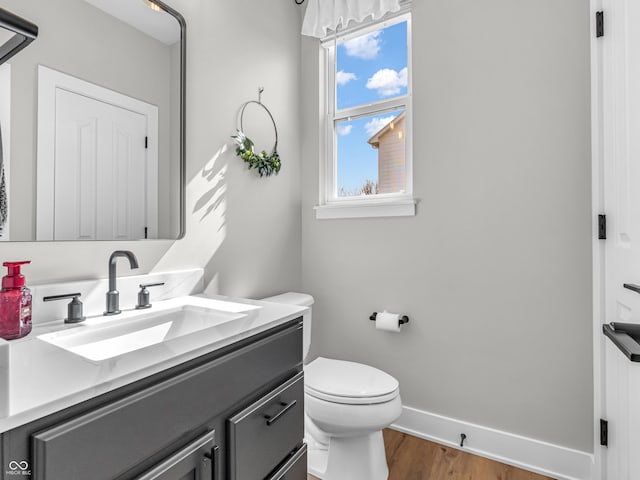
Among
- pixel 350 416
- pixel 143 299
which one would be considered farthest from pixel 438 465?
pixel 143 299

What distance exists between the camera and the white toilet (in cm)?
138

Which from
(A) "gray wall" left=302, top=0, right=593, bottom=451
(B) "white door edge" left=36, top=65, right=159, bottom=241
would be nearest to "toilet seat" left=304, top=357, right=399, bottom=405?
(A) "gray wall" left=302, top=0, right=593, bottom=451

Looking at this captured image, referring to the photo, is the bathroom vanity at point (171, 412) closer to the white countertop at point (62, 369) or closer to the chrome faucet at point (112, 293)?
the white countertop at point (62, 369)

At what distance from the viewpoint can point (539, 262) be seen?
5.25ft

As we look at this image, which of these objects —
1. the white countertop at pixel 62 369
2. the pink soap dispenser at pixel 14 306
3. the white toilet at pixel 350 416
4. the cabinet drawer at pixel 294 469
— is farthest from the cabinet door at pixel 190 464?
the white toilet at pixel 350 416

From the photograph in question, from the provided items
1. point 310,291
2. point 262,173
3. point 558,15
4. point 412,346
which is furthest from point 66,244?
point 558,15

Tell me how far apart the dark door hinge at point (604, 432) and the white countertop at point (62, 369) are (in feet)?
4.67

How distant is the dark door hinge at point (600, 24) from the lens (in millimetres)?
1299

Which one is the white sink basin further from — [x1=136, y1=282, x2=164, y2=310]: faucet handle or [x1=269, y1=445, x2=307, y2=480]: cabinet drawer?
[x1=269, y1=445, x2=307, y2=480]: cabinet drawer

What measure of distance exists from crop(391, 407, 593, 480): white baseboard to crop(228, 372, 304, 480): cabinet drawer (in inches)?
38.9

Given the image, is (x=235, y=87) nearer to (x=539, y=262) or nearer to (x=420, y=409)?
(x=539, y=262)

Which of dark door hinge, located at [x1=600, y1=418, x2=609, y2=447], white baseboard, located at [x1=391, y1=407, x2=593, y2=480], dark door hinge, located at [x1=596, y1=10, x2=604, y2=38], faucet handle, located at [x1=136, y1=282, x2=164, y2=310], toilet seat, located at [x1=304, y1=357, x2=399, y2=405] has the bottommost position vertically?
white baseboard, located at [x1=391, y1=407, x2=593, y2=480]

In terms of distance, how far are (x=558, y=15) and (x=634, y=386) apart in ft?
5.08

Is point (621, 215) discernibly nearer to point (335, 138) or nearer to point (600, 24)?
point (600, 24)
